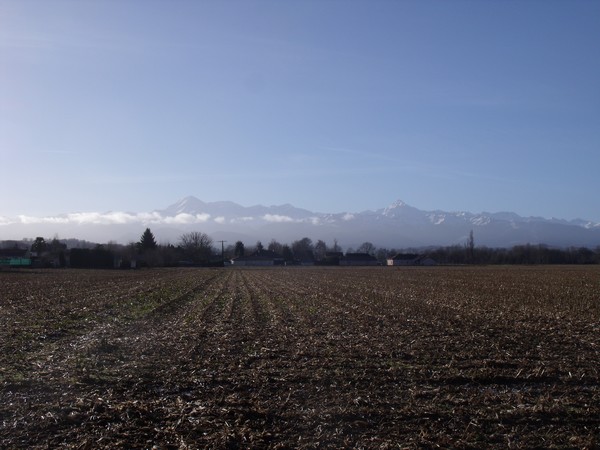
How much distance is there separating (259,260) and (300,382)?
159m

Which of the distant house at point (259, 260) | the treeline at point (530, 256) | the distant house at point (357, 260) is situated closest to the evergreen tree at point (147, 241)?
the distant house at point (259, 260)

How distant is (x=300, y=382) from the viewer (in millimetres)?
10648

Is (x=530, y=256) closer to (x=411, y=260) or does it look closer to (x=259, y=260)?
(x=411, y=260)

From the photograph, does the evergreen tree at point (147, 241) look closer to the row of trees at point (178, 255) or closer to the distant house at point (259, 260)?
the row of trees at point (178, 255)

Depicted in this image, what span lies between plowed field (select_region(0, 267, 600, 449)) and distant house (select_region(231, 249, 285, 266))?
474 ft

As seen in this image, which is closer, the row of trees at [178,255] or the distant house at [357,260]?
the row of trees at [178,255]

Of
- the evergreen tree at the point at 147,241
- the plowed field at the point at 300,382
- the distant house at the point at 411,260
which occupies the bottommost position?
the plowed field at the point at 300,382

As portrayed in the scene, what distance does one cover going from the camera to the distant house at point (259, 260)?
543 feet

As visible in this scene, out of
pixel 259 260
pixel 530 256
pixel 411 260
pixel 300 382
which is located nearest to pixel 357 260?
pixel 411 260

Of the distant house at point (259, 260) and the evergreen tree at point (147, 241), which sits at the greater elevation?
the evergreen tree at point (147, 241)

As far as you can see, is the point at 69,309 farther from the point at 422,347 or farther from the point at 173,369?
the point at 422,347

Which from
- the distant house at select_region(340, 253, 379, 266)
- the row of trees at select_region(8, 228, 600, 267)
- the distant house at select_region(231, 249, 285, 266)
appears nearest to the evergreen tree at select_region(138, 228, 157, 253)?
the row of trees at select_region(8, 228, 600, 267)

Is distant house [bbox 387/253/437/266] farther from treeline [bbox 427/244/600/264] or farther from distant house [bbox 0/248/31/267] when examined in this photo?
distant house [bbox 0/248/31/267]

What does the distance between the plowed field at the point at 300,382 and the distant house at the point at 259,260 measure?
474 ft
